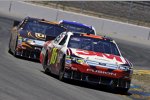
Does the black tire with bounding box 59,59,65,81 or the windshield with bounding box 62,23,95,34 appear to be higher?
the black tire with bounding box 59,59,65,81

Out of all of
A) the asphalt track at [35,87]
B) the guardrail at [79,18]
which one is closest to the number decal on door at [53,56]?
the asphalt track at [35,87]

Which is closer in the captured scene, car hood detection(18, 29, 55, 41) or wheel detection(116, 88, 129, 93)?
wheel detection(116, 88, 129, 93)

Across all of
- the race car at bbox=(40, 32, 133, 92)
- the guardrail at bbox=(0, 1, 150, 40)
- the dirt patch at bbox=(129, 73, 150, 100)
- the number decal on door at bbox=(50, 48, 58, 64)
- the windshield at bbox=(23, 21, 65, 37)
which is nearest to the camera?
the race car at bbox=(40, 32, 133, 92)

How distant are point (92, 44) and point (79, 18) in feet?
99.5

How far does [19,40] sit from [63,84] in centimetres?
591

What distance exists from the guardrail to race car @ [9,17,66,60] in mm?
23617

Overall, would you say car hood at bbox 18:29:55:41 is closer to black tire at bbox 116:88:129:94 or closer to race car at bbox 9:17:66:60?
race car at bbox 9:17:66:60

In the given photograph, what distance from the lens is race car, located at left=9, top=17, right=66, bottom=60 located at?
19.6 metres

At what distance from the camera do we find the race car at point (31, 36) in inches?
773

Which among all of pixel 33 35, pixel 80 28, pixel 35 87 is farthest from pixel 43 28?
pixel 35 87

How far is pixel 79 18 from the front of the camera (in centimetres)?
4600

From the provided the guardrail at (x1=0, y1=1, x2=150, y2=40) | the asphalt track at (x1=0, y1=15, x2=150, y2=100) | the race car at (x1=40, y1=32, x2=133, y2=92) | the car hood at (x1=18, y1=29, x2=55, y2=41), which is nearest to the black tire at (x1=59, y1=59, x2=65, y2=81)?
the race car at (x1=40, y1=32, x2=133, y2=92)

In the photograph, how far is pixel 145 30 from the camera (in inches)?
1751

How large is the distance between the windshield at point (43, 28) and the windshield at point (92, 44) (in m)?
4.62
